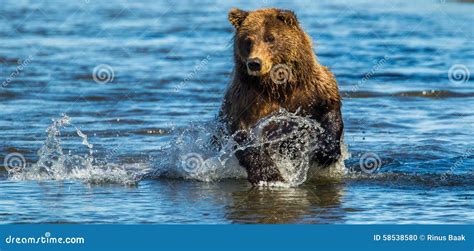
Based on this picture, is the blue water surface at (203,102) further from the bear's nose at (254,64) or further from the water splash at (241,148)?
the bear's nose at (254,64)

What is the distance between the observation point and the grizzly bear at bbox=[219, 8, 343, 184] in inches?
438

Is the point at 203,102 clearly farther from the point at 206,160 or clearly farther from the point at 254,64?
the point at 254,64

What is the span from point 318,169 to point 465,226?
268 centimetres

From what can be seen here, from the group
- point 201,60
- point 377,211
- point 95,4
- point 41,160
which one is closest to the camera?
point 377,211

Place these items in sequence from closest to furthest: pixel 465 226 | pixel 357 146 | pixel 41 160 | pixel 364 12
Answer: pixel 465 226 → pixel 41 160 → pixel 357 146 → pixel 364 12

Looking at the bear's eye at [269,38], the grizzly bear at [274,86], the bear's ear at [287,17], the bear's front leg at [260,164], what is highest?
the bear's ear at [287,17]

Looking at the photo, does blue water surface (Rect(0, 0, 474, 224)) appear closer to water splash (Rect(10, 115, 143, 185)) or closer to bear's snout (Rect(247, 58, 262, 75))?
water splash (Rect(10, 115, 143, 185))

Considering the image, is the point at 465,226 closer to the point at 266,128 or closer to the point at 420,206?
the point at 420,206

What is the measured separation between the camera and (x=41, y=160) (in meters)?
12.3

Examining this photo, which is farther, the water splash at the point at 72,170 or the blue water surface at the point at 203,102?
the water splash at the point at 72,170

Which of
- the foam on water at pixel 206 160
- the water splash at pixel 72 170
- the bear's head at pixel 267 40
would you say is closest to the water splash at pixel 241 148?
the foam on water at pixel 206 160

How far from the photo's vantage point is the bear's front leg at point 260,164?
37.2ft

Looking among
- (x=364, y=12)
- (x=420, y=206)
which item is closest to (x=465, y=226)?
(x=420, y=206)

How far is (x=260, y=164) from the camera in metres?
11.3
